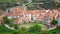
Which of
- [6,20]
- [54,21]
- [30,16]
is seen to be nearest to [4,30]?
[6,20]

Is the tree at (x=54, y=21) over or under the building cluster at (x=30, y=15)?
under

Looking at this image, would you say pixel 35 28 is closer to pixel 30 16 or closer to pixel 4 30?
pixel 30 16

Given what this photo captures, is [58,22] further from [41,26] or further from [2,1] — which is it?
[2,1]

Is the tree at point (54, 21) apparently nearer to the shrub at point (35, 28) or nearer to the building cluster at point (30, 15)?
the building cluster at point (30, 15)

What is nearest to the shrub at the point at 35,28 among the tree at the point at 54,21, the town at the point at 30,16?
A: the town at the point at 30,16

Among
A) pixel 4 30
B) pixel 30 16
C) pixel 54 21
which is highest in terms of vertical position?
pixel 30 16

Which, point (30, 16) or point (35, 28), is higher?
point (30, 16)

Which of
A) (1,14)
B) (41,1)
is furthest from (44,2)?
(1,14)
